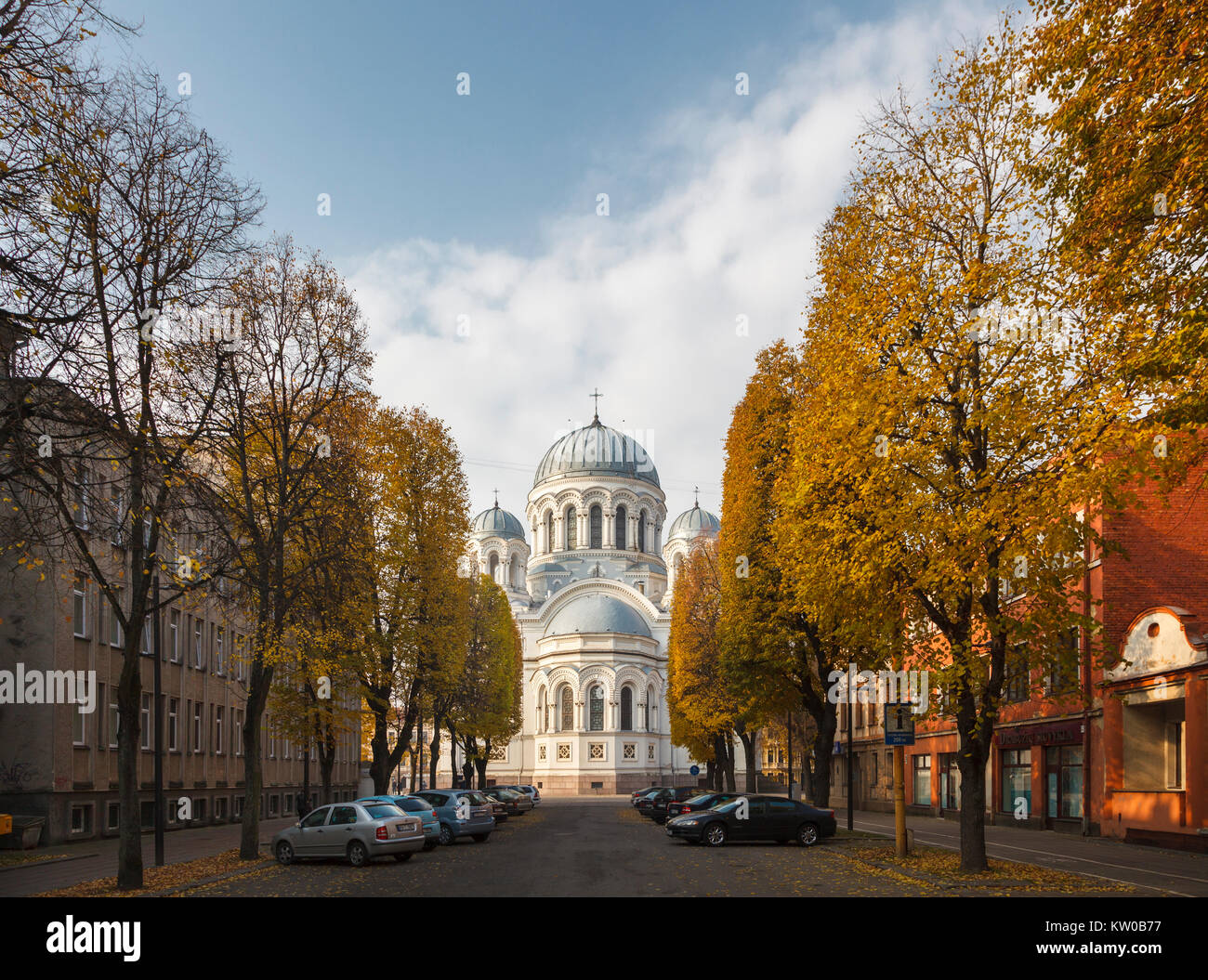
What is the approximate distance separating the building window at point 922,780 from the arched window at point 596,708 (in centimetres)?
4647

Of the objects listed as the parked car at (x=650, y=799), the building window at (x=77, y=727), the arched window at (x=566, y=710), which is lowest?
the arched window at (x=566, y=710)

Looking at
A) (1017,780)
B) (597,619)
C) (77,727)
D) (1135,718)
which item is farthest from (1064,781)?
(597,619)

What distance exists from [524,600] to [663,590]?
13939 mm

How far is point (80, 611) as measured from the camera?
31.5 metres

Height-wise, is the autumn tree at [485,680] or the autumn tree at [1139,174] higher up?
the autumn tree at [1139,174]

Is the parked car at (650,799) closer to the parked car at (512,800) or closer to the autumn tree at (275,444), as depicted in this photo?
the parked car at (512,800)

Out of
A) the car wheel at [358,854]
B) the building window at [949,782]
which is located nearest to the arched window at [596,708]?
the building window at [949,782]

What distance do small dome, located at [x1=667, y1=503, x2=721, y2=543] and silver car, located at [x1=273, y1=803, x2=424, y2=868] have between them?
93.0 metres

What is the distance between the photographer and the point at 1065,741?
31.0 metres

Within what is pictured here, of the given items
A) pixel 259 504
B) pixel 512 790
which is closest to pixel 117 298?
pixel 259 504

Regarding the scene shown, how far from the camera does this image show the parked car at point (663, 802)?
42.3 metres

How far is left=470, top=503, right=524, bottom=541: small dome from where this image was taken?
4471 inches
